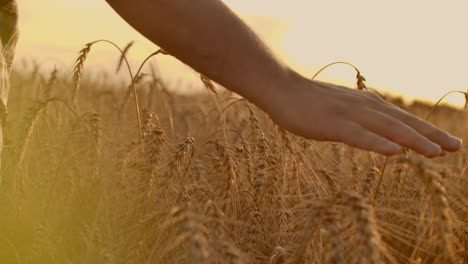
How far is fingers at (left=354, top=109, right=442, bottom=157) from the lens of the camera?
1.42 meters

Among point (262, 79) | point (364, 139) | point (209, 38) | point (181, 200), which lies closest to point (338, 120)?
point (364, 139)

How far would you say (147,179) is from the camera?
191 cm

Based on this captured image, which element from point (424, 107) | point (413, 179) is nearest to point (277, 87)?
point (413, 179)

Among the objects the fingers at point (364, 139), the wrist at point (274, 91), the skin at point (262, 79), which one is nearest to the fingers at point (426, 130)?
the skin at point (262, 79)

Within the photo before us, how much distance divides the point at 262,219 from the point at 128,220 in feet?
1.39

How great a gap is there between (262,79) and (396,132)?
1.06ft

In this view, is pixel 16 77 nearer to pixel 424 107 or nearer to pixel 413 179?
pixel 413 179

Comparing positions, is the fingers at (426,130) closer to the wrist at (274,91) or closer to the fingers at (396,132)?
the fingers at (396,132)

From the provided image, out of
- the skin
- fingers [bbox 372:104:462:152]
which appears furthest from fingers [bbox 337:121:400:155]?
fingers [bbox 372:104:462:152]

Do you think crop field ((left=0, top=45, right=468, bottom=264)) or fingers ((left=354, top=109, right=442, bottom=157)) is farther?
crop field ((left=0, top=45, right=468, bottom=264))

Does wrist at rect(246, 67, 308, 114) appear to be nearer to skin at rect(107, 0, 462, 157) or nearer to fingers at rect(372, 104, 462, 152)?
skin at rect(107, 0, 462, 157)

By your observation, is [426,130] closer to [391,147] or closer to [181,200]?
[391,147]

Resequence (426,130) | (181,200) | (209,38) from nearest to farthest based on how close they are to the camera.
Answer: (209,38) → (426,130) → (181,200)

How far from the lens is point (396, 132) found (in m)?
1.42
